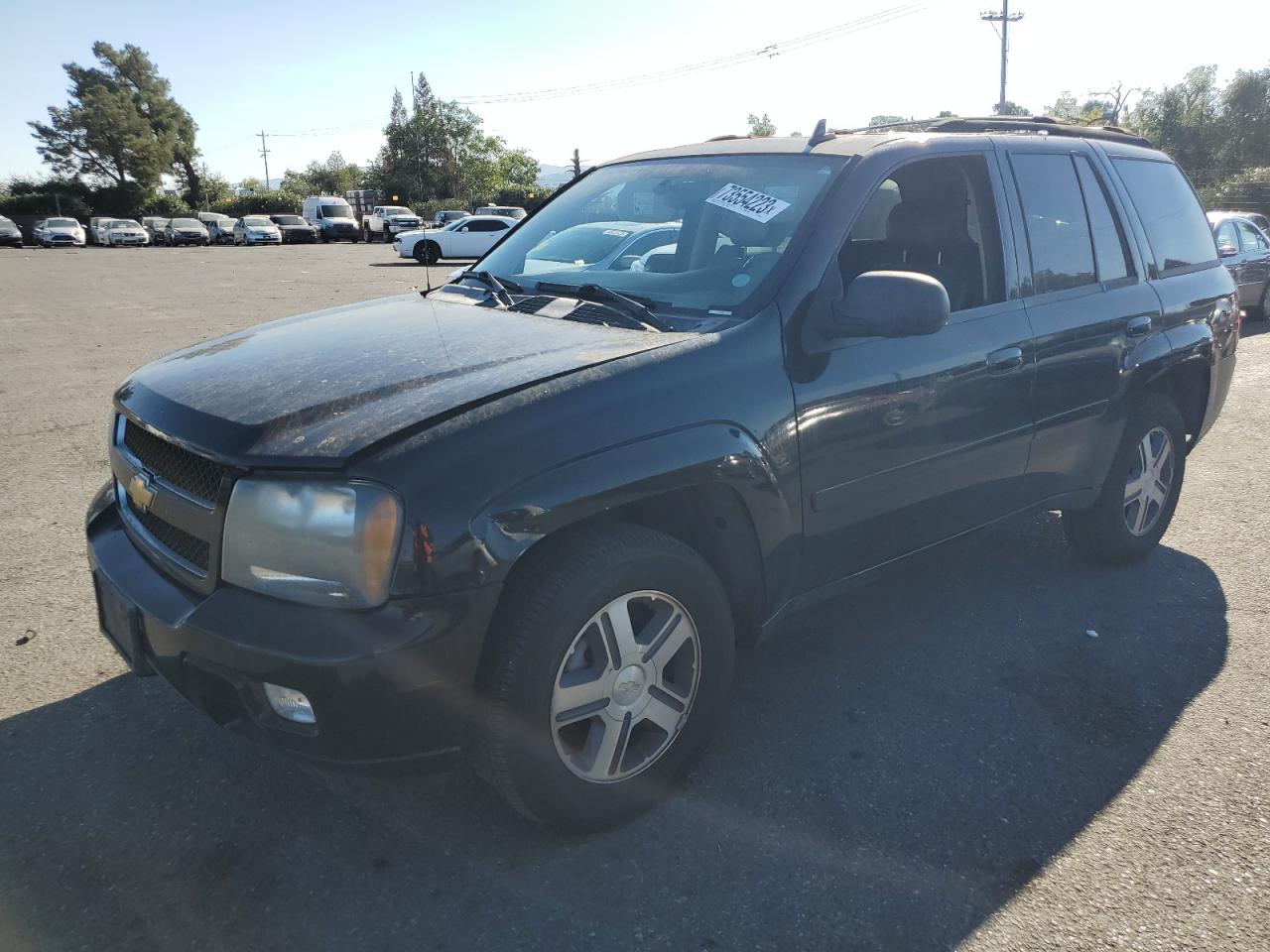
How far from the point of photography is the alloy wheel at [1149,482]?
433 centimetres

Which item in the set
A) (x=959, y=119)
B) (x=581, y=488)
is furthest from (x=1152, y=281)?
(x=581, y=488)

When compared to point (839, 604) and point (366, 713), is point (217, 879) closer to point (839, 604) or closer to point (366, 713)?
point (366, 713)

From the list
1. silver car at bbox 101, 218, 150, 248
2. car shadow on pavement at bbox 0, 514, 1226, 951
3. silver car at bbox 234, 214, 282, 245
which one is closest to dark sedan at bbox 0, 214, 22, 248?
silver car at bbox 101, 218, 150, 248

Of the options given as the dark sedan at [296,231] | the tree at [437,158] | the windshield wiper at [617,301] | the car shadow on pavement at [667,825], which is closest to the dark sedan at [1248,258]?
the car shadow on pavement at [667,825]

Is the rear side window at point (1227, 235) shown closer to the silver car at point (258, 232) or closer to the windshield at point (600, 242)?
the windshield at point (600, 242)

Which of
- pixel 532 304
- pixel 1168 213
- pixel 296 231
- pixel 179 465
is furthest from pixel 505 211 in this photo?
pixel 179 465

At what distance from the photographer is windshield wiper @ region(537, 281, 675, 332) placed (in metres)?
2.88

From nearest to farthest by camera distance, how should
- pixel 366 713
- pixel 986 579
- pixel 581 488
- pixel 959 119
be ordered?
pixel 366 713 → pixel 581 488 → pixel 959 119 → pixel 986 579

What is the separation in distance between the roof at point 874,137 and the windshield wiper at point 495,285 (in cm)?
80

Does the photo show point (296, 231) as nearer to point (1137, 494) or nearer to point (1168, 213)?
point (1168, 213)

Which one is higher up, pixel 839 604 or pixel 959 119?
pixel 959 119

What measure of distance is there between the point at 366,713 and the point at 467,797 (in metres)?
0.78

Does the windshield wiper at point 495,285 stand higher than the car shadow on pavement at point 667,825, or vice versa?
the windshield wiper at point 495,285

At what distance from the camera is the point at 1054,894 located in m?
2.41
